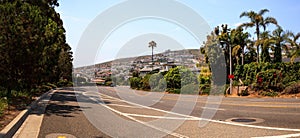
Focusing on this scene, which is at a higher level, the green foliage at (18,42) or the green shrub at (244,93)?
the green foliage at (18,42)

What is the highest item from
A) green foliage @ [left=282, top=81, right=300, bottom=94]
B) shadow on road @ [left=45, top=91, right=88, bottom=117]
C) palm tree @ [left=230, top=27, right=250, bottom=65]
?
palm tree @ [left=230, top=27, right=250, bottom=65]

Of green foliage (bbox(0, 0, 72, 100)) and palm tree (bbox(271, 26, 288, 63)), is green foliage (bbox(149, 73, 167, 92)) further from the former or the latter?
green foliage (bbox(0, 0, 72, 100))

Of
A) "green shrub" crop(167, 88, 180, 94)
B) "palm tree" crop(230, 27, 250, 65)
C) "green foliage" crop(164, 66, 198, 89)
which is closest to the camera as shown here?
"green shrub" crop(167, 88, 180, 94)

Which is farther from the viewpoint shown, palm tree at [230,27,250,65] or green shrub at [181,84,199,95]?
palm tree at [230,27,250,65]

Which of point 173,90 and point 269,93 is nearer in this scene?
point 269,93

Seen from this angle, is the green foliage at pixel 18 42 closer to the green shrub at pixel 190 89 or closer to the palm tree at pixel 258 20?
the green shrub at pixel 190 89

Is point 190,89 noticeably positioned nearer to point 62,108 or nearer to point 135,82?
point 135,82

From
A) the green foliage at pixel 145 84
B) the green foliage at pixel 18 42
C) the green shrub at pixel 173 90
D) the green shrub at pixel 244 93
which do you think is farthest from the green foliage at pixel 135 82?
the green foliage at pixel 18 42

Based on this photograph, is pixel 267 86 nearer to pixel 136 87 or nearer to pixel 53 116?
pixel 53 116

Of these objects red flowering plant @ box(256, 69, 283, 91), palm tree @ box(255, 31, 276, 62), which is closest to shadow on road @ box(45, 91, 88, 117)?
red flowering plant @ box(256, 69, 283, 91)

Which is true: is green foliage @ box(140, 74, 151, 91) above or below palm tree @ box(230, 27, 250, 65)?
below

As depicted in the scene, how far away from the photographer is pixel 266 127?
381 inches


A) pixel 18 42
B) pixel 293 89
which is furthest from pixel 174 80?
pixel 18 42

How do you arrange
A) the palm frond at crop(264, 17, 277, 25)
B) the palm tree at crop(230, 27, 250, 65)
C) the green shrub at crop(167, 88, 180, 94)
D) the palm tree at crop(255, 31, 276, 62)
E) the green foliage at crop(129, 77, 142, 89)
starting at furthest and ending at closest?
the green foliage at crop(129, 77, 142, 89) → the palm tree at crop(230, 27, 250, 65) → the palm frond at crop(264, 17, 277, 25) → the green shrub at crop(167, 88, 180, 94) → the palm tree at crop(255, 31, 276, 62)
